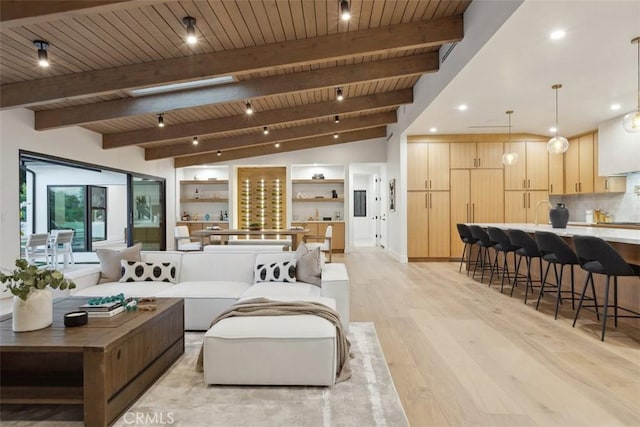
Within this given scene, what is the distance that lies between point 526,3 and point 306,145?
24.0ft

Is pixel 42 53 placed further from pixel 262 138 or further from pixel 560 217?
pixel 560 217

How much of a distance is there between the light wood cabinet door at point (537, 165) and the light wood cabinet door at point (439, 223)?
1.73m

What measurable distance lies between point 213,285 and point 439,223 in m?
5.53

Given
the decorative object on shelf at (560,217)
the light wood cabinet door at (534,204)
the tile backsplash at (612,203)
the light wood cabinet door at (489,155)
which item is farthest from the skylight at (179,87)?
the tile backsplash at (612,203)

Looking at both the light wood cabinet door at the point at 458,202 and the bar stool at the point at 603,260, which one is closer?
the bar stool at the point at 603,260

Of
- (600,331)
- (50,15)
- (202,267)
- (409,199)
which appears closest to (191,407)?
(202,267)

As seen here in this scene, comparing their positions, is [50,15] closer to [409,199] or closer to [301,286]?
[301,286]

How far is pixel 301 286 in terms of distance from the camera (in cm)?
355

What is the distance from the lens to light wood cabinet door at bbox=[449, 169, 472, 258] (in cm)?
776

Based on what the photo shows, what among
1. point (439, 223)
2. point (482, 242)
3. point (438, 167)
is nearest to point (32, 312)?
point (482, 242)

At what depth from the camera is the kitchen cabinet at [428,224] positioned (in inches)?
307

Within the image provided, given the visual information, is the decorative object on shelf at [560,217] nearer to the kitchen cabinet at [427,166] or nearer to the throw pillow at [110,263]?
the kitchen cabinet at [427,166]

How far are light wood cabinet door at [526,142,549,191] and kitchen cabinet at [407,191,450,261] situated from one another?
1.73 meters

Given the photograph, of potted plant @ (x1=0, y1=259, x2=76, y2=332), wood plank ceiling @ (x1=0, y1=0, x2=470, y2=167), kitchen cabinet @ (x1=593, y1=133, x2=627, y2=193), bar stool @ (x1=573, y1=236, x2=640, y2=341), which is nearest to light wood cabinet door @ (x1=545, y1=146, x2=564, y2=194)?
kitchen cabinet @ (x1=593, y1=133, x2=627, y2=193)
